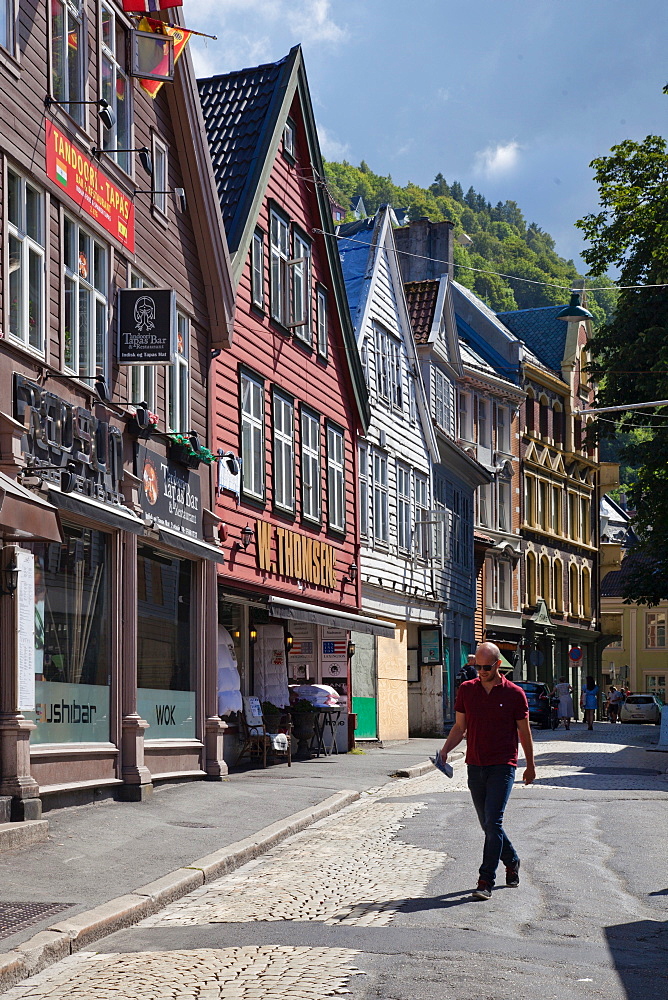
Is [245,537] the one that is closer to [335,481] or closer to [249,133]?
[335,481]

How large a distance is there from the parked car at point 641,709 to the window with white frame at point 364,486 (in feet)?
108

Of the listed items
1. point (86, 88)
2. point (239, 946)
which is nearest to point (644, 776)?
point (86, 88)

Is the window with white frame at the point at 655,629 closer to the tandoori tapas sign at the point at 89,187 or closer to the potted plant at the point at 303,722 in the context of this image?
the potted plant at the point at 303,722

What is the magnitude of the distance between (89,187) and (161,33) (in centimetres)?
313

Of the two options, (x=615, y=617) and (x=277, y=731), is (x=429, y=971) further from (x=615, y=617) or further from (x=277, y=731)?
(x=615, y=617)

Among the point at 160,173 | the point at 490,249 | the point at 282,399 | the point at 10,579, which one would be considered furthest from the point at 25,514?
the point at 490,249

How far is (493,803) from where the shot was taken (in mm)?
9969

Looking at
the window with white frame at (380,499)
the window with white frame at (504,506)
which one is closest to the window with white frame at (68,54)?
the window with white frame at (380,499)

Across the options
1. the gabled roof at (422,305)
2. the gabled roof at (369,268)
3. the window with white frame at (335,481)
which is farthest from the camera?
the gabled roof at (422,305)

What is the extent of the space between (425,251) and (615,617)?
96.7 feet

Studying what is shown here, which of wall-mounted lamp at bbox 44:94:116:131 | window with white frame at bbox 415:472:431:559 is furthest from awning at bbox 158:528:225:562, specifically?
window with white frame at bbox 415:472:431:559

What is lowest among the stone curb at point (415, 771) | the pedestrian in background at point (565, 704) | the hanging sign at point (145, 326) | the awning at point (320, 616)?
the pedestrian in background at point (565, 704)

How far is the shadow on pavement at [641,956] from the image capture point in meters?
6.94

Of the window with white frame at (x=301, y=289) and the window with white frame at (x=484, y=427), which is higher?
the window with white frame at (x=484, y=427)
